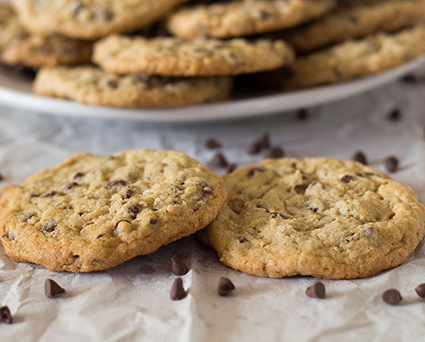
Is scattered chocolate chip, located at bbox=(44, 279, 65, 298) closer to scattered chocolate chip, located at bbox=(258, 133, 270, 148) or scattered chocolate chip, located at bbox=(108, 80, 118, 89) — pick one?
scattered chocolate chip, located at bbox=(108, 80, 118, 89)

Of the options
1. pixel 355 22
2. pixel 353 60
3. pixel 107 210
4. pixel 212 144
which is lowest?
pixel 212 144

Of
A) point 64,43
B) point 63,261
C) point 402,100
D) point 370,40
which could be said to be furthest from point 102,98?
point 402,100

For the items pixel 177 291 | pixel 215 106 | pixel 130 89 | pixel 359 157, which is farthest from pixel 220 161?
pixel 177 291

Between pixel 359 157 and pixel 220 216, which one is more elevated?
pixel 220 216

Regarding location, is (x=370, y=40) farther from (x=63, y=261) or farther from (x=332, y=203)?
(x=63, y=261)

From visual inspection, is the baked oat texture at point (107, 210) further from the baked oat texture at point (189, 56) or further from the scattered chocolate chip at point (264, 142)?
the scattered chocolate chip at point (264, 142)

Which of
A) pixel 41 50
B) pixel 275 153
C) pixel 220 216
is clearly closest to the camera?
pixel 220 216

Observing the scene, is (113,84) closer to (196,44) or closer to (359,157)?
(196,44)

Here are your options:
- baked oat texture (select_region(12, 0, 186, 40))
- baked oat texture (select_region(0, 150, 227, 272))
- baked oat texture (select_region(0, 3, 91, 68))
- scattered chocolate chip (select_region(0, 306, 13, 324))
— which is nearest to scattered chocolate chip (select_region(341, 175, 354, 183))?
baked oat texture (select_region(0, 150, 227, 272))

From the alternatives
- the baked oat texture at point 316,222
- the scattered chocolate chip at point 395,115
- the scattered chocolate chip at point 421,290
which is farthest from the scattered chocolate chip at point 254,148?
the scattered chocolate chip at point 421,290
